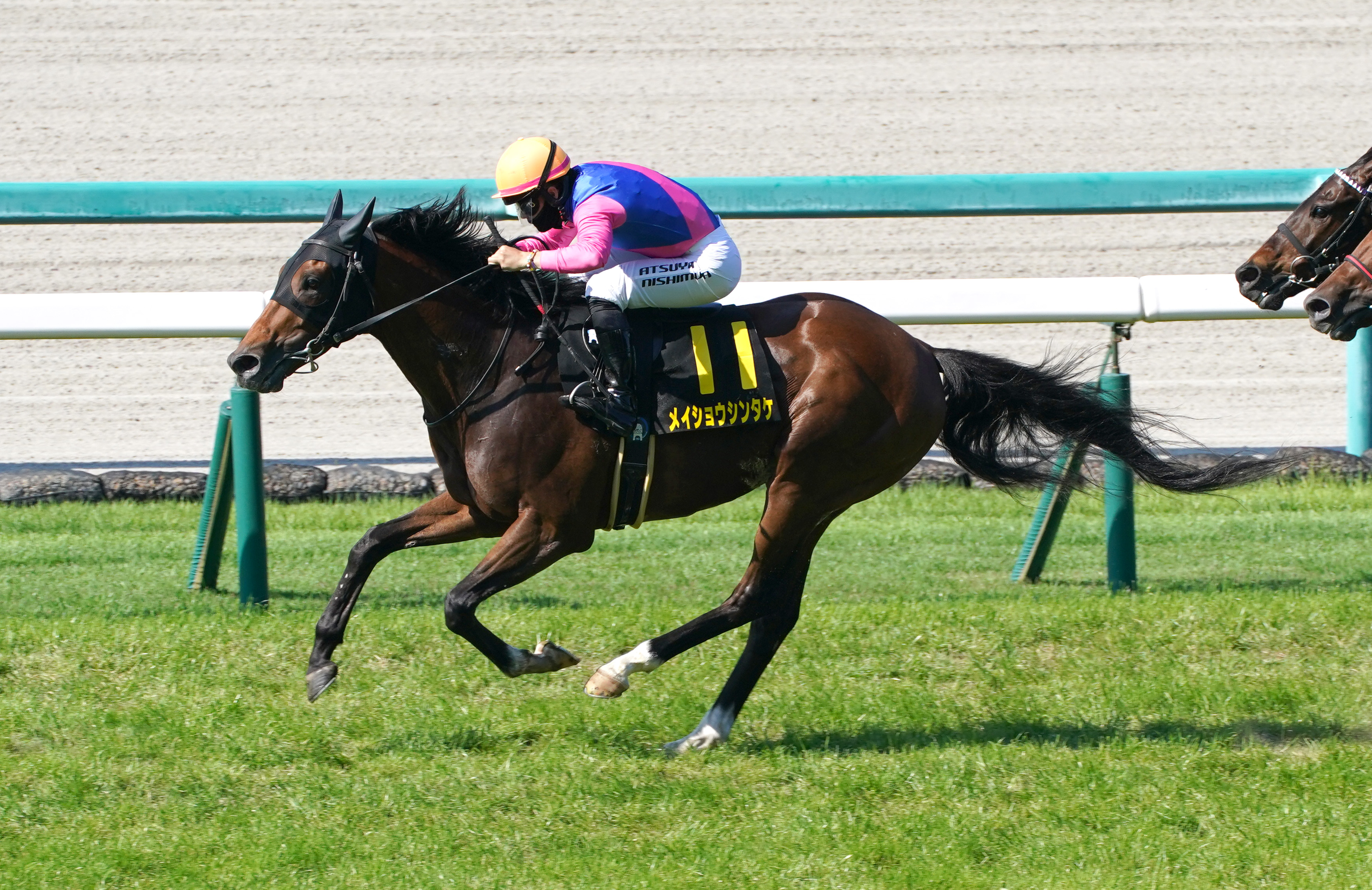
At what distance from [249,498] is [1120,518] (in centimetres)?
377

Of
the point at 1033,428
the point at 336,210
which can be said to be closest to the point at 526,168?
the point at 336,210

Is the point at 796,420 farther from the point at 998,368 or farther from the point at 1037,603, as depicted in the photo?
the point at 1037,603

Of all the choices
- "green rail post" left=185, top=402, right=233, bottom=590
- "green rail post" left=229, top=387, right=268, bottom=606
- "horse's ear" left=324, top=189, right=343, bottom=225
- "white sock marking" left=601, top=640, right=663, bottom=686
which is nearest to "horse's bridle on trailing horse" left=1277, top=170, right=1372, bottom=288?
"white sock marking" left=601, top=640, right=663, bottom=686

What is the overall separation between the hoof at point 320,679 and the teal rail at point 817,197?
3.31 m

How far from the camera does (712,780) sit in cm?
489

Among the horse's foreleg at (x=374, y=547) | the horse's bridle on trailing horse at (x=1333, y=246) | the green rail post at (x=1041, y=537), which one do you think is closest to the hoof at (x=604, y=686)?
the horse's foreleg at (x=374, y=547)

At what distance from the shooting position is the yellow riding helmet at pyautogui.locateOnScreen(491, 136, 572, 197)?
17.0ft

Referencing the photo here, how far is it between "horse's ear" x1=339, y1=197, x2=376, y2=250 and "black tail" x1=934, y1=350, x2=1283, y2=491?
215 centimetres

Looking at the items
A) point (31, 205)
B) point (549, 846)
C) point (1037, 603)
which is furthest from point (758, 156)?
point (549, 846)

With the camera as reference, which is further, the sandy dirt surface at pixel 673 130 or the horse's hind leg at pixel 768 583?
the sandy dirt surface at pixel 673 130

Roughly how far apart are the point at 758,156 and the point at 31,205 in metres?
7.42

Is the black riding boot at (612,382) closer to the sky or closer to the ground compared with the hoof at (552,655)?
closer to the sky

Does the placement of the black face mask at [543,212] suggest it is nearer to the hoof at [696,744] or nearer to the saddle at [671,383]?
the saddle at [671,383]

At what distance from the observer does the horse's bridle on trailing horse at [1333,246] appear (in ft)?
17.3
